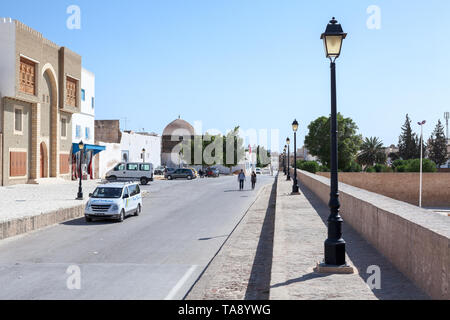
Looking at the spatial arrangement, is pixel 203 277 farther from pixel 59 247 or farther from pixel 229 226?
pixel 229 226

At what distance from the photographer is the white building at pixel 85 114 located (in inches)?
1957

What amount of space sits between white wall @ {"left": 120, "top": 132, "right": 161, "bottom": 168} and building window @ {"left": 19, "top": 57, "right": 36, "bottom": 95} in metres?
27.3

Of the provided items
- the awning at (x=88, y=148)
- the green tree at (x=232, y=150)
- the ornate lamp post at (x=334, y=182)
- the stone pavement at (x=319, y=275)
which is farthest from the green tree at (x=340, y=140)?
the ornate lamp post at (x=334, y=182)

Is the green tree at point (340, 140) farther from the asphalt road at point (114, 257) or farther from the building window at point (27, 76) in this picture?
the asphalt road at point (114, 257)

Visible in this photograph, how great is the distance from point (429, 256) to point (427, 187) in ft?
181

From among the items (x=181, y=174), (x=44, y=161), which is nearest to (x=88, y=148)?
(x=44, y=161)

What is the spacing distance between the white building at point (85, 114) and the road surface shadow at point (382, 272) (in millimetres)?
40332

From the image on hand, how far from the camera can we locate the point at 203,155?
320 feet

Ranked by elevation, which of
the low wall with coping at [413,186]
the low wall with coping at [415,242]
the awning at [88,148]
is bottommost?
the low wall with coping at [413,186]

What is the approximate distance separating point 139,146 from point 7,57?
38817 millimetres

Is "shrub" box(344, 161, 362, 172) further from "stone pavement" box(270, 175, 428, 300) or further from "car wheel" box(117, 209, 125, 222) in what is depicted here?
"stone pavement" box(270, 175, 428, 300)

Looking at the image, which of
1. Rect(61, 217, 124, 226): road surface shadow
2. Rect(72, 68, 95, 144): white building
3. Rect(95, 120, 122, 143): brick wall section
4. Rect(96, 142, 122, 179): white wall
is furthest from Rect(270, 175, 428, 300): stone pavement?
Rect(95, 120, 122, 143): brick wall section

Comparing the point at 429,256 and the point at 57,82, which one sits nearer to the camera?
the point at 429,256
